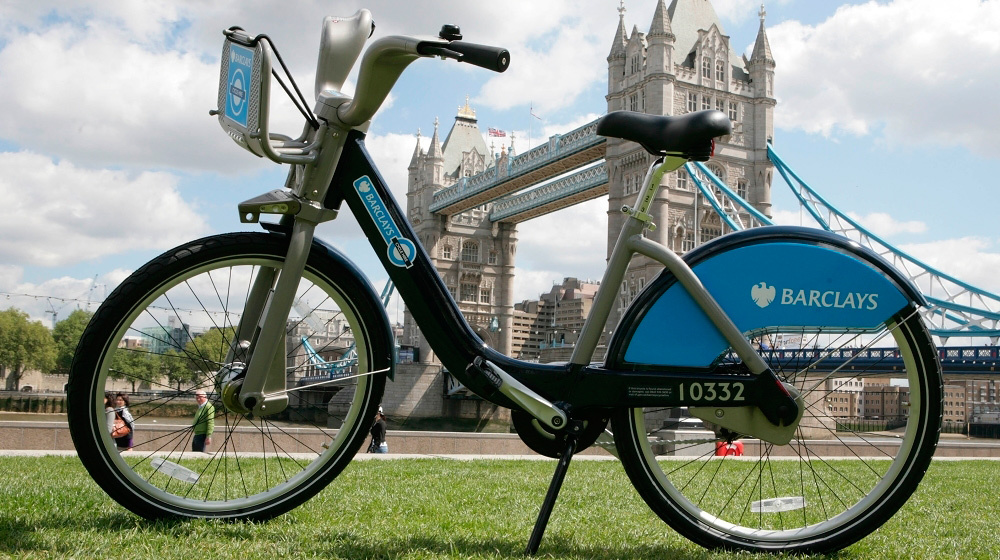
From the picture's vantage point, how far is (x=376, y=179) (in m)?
2.60

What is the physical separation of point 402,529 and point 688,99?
40.4 m

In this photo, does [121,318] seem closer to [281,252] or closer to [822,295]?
[281,252]

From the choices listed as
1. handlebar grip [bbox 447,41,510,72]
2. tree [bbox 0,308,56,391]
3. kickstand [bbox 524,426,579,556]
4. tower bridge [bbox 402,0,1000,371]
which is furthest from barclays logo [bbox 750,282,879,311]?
tree [bbox 0,308,56,391]

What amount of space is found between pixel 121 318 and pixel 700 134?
1.66 m

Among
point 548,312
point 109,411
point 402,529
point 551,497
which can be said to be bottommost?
point 402,529

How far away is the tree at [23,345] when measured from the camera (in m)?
59.7

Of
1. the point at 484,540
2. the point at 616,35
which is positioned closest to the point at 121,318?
the point at 484,540

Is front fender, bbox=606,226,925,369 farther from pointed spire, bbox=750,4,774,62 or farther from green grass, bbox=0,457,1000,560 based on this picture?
pointed spire, bbox=750,4,774,62

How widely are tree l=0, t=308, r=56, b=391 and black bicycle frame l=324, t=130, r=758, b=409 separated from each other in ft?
214

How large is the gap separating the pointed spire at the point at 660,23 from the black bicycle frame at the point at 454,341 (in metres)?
40.4

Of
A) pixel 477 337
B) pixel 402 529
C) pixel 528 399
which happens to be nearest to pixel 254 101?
pixel 477 337

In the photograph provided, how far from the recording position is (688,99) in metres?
40.9

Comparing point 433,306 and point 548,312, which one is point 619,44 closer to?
point 433,306

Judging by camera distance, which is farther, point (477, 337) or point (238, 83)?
→ point (477, 337)
